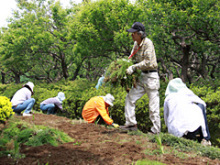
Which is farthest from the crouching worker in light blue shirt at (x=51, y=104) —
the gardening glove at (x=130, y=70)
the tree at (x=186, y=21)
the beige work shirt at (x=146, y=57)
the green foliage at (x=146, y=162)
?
the green foliage at (x=146, y=162)

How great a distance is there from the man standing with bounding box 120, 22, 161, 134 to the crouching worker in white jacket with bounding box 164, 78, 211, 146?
0.94ft

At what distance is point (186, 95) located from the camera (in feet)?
13.9

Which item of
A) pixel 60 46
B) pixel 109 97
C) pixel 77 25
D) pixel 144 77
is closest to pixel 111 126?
pixel 109 97

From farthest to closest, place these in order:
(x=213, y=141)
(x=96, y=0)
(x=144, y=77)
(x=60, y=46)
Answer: (x=60, y=46) → (x=96, y=0) → (x=213, y=141) → (x=144, y=77)

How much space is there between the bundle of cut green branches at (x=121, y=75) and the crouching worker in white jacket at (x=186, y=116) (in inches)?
34.8

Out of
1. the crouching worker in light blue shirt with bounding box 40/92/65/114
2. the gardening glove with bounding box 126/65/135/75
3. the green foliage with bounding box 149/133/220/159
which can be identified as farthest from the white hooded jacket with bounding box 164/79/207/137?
the crouching worker in light blue shirt with bounding box 40/92/65/114

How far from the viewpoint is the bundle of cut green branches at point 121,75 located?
4.52 metres

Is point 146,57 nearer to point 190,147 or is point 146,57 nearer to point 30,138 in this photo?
point 190,147

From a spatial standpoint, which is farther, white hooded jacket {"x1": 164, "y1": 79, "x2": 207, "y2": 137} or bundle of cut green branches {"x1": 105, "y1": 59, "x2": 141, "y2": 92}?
bundle of cut green branches {"x1": 105, "y1": 59, "x2": 141, "y2": 92}

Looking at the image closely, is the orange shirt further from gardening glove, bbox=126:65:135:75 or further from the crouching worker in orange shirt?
gardening glove, bbox=126:65:135:75

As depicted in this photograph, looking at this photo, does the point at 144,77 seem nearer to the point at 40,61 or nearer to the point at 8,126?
the point at 8,126

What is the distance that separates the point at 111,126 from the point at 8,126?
2381 mm

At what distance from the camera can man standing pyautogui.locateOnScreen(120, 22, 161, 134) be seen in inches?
177

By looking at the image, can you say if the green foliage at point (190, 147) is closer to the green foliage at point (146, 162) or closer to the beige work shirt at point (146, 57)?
the green foliage at point (146, 162)
